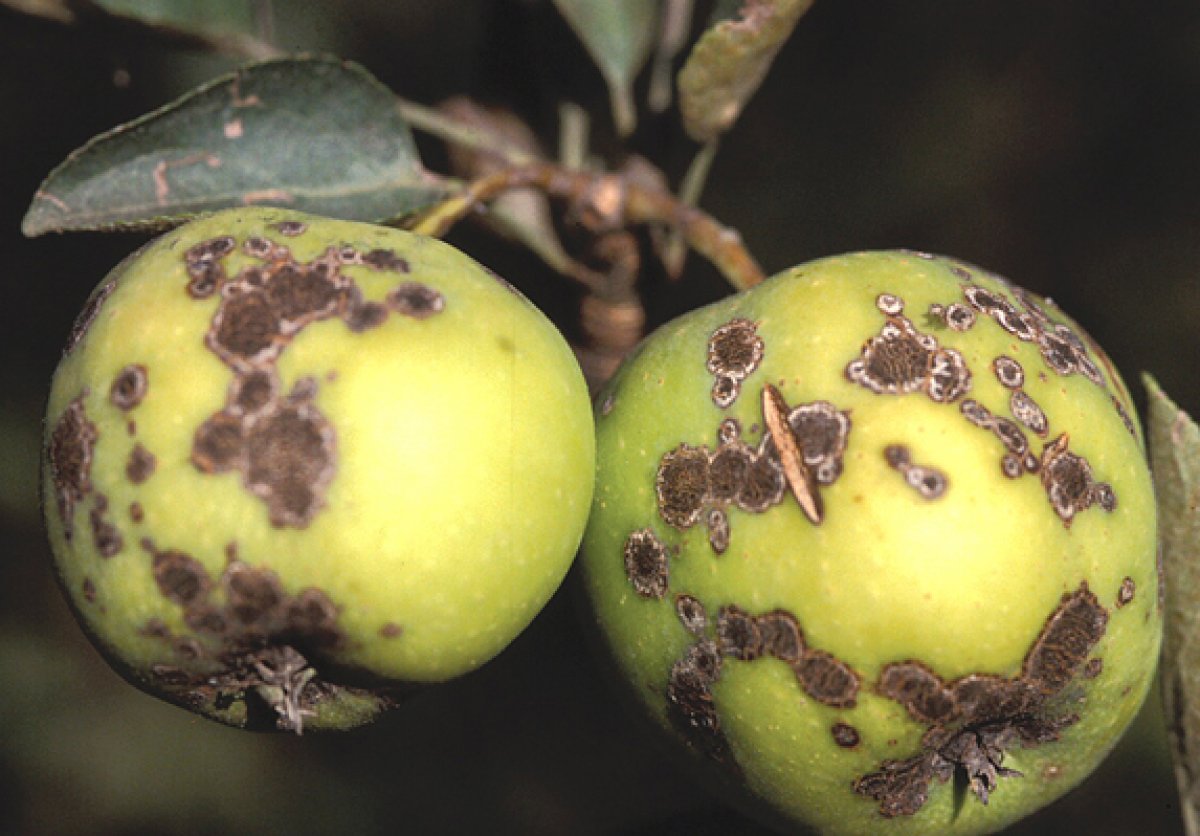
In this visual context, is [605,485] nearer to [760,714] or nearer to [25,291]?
[760,714]

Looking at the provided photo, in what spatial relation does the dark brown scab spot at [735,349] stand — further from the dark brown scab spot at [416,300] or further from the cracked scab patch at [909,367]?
the dark brown scab spot at [416,300]

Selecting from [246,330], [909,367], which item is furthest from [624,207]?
[246,330]

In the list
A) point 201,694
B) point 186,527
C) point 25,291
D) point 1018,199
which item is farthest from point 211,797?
point 1018,199

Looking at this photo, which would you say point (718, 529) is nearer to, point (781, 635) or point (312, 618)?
point (781, 635)

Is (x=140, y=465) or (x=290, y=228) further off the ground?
(x=290, y=228)

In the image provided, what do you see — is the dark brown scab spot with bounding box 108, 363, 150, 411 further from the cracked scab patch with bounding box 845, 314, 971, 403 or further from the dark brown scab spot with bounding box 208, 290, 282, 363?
the cracked scab patch with bounding box 845, 314, 971, 403

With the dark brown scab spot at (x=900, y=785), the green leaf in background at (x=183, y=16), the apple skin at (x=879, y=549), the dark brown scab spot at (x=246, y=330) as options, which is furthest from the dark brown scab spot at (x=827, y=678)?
the green leaf in background at (x=183, y=16)

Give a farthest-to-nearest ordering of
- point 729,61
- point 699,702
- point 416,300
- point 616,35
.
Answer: point 616,35 → point 729,61 → point 699,702 → point 416,300
